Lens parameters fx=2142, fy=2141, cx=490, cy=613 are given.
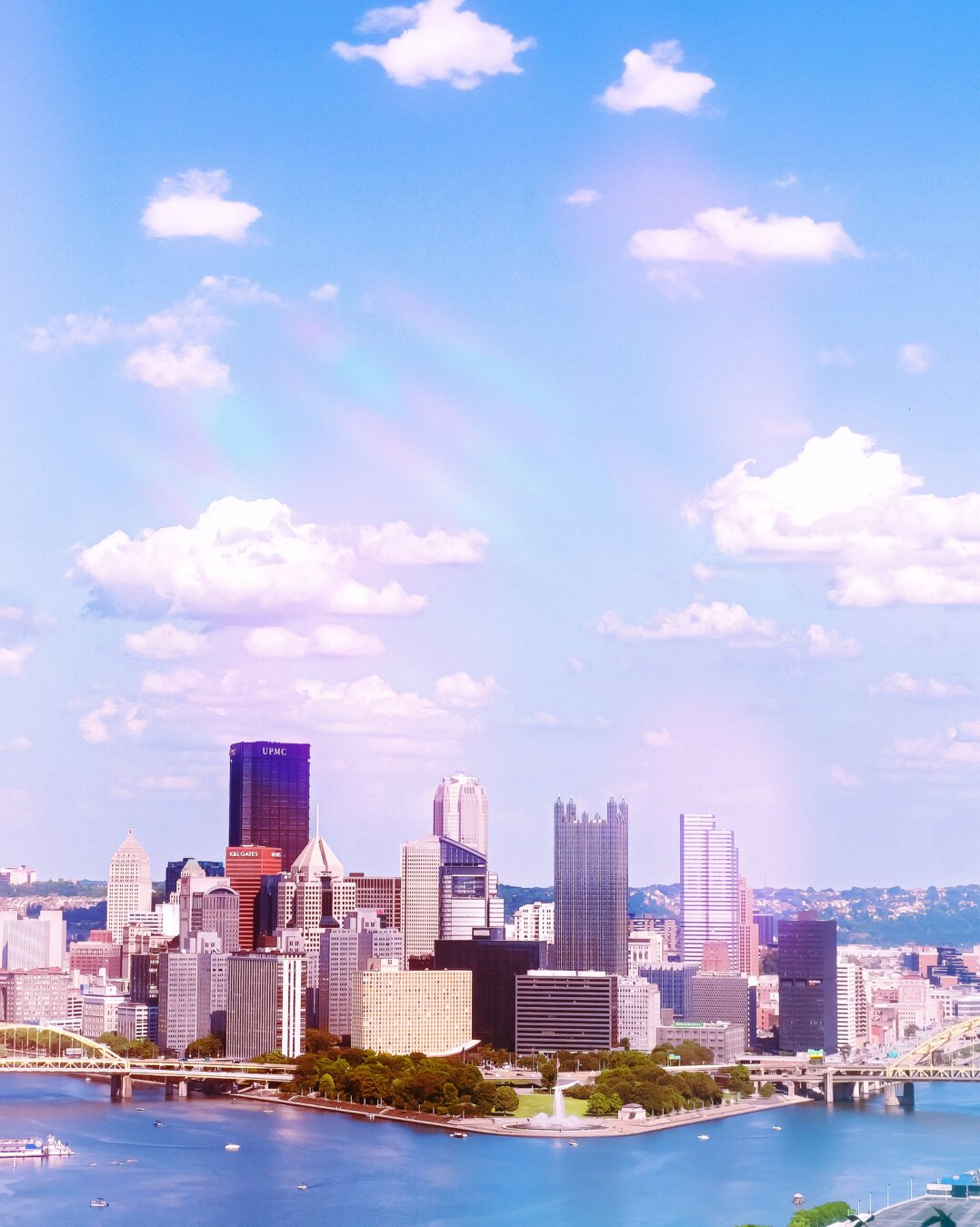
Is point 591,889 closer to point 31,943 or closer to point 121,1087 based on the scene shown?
point 31,943

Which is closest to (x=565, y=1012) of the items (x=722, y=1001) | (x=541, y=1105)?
(x=722, y=1001)

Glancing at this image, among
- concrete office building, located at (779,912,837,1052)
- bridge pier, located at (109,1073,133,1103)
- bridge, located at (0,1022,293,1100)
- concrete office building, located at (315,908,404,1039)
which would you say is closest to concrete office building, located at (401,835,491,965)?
concrete office building, located at (315,908,404,1039)

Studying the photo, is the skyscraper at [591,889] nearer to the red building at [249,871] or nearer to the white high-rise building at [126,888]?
the red building at [249,871]

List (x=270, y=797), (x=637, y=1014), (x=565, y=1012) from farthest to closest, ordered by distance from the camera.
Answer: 1. (x=270, y=797)
2. (x=637, y=1014)
3. (x=565, y=1012)

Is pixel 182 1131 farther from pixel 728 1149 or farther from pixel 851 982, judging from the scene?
pixel 851 982

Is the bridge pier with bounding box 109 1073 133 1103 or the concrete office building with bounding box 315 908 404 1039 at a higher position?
the concrete office building with bounding box 315 908 404 1039

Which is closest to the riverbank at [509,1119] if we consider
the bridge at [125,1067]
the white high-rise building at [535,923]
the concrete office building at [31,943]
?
the bridge at [125,1067]

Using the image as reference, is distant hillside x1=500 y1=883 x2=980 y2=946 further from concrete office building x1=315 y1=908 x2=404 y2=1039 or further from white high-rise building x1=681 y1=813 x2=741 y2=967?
concrete office building x1=315 y1=908 x2=404 y2=1039
